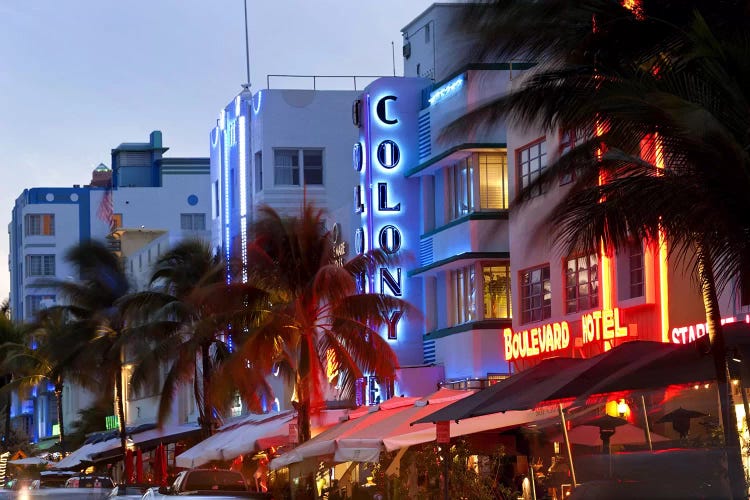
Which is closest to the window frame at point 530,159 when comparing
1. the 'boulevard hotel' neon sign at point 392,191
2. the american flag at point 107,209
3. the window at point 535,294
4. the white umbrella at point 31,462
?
the window at point 535,294

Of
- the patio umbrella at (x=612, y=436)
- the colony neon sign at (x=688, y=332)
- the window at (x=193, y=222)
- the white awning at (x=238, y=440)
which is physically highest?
the window at (x=193, y=222)

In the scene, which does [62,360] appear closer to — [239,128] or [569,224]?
[239,128]

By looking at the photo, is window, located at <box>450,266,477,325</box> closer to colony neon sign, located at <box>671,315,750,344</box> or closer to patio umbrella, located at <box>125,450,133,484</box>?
colony neon sign, located at <box>671,315,750,344</box>

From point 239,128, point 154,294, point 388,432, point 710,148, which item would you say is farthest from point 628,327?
point 239,128

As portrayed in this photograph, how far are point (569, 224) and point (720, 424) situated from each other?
3.11m

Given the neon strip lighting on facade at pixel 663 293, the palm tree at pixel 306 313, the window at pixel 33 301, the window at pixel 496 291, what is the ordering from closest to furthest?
1. the neon strip lighting on facade at pixel 663 293
2. the palm tree at pixel 306 313
3. the window at pixel 496 291
4. the window at pixel 33 301

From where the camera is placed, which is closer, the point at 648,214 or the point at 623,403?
the point at 648,214

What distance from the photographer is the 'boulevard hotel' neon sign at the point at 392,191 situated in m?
39.9

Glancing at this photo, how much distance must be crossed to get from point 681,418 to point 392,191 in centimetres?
2478

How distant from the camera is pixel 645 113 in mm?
15586

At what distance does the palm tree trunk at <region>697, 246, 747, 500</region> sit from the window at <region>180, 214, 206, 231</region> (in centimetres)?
8219

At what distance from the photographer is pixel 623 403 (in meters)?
19.3

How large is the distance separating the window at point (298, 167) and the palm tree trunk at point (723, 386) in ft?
108

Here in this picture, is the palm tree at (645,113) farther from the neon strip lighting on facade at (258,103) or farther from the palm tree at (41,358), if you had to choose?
the palm tree at (41,358)
